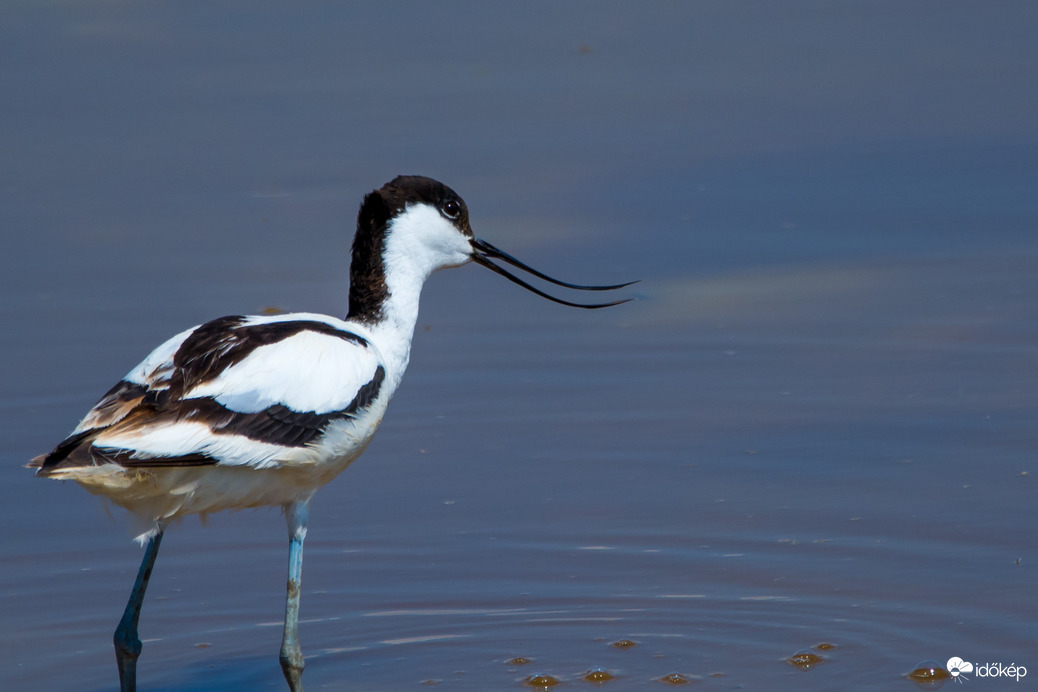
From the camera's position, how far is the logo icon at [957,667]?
19.2ft

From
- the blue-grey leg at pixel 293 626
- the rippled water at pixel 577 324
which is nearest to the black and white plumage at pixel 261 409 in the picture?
the blue-grey leg at pixel 293 626

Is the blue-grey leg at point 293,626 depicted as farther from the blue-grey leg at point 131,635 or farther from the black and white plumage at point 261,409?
the blue-grey leg at point 131,635

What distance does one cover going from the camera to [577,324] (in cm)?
911

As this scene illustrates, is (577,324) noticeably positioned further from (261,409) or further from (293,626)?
(261,409)

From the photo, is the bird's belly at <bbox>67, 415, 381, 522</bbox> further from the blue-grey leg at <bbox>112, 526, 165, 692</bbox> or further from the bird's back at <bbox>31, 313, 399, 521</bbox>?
the blue-grey leg at <bbox>112, 526, 165, 692</bbox>

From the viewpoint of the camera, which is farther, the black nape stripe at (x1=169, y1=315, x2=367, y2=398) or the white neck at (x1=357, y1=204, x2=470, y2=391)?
the white neck at (x1=357, y1=204, x2=470, y2=391)

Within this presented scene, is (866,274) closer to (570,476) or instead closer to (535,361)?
(535,361)

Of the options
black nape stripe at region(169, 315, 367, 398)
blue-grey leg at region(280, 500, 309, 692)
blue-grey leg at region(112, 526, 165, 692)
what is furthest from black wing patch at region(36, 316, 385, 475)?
blue-grey leg at region(112, 526, 165, 692)

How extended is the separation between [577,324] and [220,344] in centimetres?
369

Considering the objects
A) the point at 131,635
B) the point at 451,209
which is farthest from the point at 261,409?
the point at 451,209

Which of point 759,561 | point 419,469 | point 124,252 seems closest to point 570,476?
point 419,469

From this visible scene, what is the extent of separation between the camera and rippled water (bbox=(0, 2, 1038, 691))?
6.36 meters

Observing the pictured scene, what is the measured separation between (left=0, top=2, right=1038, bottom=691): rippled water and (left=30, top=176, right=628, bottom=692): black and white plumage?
751mm

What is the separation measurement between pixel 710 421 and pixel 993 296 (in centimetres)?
186
